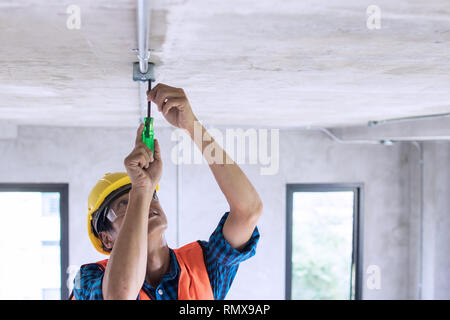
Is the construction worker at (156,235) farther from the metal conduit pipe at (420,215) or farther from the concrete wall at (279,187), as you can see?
the metal conduit pipe at (420,215)

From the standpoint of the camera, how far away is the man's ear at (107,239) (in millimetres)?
1439

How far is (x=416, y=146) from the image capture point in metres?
4.38

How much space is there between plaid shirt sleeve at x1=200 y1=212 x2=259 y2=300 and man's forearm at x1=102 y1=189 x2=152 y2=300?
435 mm

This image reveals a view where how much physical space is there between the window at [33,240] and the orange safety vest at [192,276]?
2795 millimetres

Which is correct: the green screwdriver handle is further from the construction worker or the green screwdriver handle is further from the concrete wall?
the concrete wall

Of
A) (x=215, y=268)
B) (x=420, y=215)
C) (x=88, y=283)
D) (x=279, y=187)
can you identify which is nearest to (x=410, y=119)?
(x=279, y=187)

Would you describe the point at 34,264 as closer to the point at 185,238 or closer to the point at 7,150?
the point at 7,150

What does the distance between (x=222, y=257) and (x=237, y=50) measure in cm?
69

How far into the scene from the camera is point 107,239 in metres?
1.45
